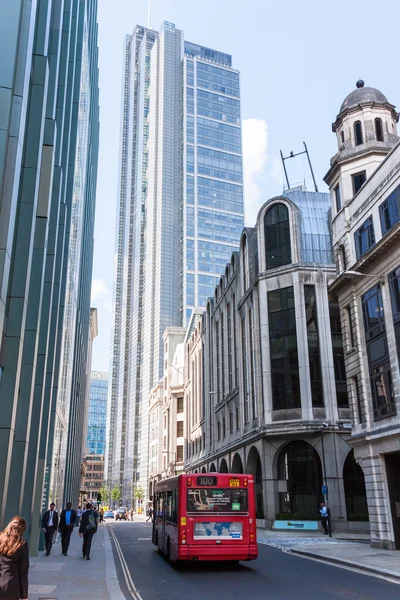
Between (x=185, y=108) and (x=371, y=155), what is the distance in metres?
149

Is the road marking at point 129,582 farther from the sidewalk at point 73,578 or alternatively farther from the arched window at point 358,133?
the arched window at point 358,133

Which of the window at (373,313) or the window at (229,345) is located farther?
the window at (229,345)

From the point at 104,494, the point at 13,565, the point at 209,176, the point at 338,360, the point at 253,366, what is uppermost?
the point at 209,176

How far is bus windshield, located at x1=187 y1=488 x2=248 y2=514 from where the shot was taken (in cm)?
1653

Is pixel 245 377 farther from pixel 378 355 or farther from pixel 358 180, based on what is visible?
pixel 378 355

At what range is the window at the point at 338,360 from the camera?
39281 millimetres

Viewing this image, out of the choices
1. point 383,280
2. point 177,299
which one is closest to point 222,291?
point 383,280

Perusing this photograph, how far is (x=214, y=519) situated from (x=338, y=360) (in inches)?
1015

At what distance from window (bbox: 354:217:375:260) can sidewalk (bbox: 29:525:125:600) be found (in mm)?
17644

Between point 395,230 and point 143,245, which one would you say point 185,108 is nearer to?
point 143,245

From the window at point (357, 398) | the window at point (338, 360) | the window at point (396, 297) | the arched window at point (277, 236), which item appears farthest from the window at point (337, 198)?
the window at point (338, 360)

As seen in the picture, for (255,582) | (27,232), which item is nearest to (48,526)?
(255,582)

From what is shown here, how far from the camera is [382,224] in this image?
24.7 meters

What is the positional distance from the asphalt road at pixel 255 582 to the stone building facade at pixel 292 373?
19057 mm
